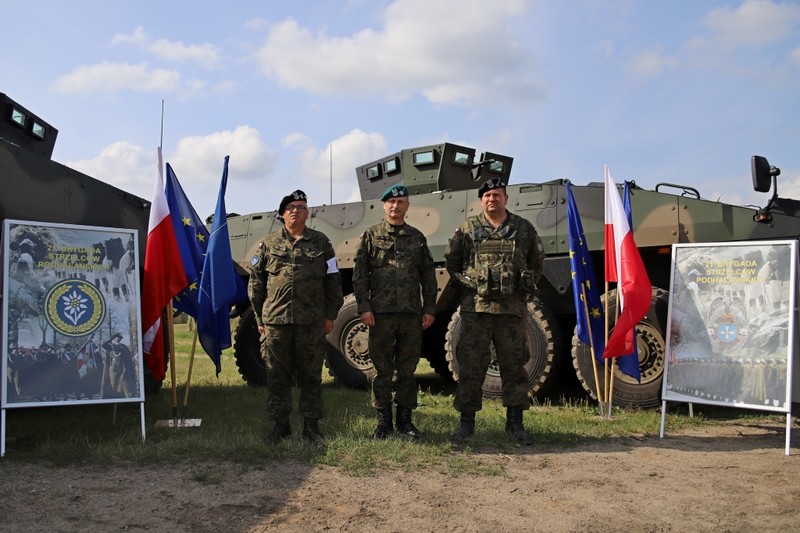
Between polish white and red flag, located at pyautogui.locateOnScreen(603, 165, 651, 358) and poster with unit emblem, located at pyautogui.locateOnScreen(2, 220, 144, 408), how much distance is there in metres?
3.63

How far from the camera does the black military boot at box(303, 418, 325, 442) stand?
5004 millimetres

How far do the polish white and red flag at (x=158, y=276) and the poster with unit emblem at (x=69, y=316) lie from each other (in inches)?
7.2

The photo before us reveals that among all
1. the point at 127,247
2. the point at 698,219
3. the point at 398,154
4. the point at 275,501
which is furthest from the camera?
the point at 398,154

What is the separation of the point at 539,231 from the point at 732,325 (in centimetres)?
220

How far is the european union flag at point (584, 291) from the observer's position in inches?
240

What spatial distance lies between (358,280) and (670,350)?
2.40 m

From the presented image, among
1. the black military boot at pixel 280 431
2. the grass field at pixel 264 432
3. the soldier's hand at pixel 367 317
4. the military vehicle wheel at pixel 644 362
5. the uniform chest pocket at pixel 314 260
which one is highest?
the uniform chest pocket at pixel 314 260

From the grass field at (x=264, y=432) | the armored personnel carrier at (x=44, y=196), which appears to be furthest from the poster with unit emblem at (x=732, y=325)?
the armored personnel carrier at (x=44, y=196)

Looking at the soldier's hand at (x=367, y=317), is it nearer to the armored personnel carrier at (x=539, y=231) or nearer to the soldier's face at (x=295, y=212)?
the soldier's face at (x=295, y=212)

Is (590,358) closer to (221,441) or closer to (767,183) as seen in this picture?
(767,183)

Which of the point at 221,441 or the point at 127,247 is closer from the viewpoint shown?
the point at 221,441

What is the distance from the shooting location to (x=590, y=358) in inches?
254

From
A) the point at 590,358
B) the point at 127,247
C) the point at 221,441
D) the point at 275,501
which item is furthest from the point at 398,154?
the point at 275,501

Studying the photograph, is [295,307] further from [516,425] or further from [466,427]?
[516,425]
